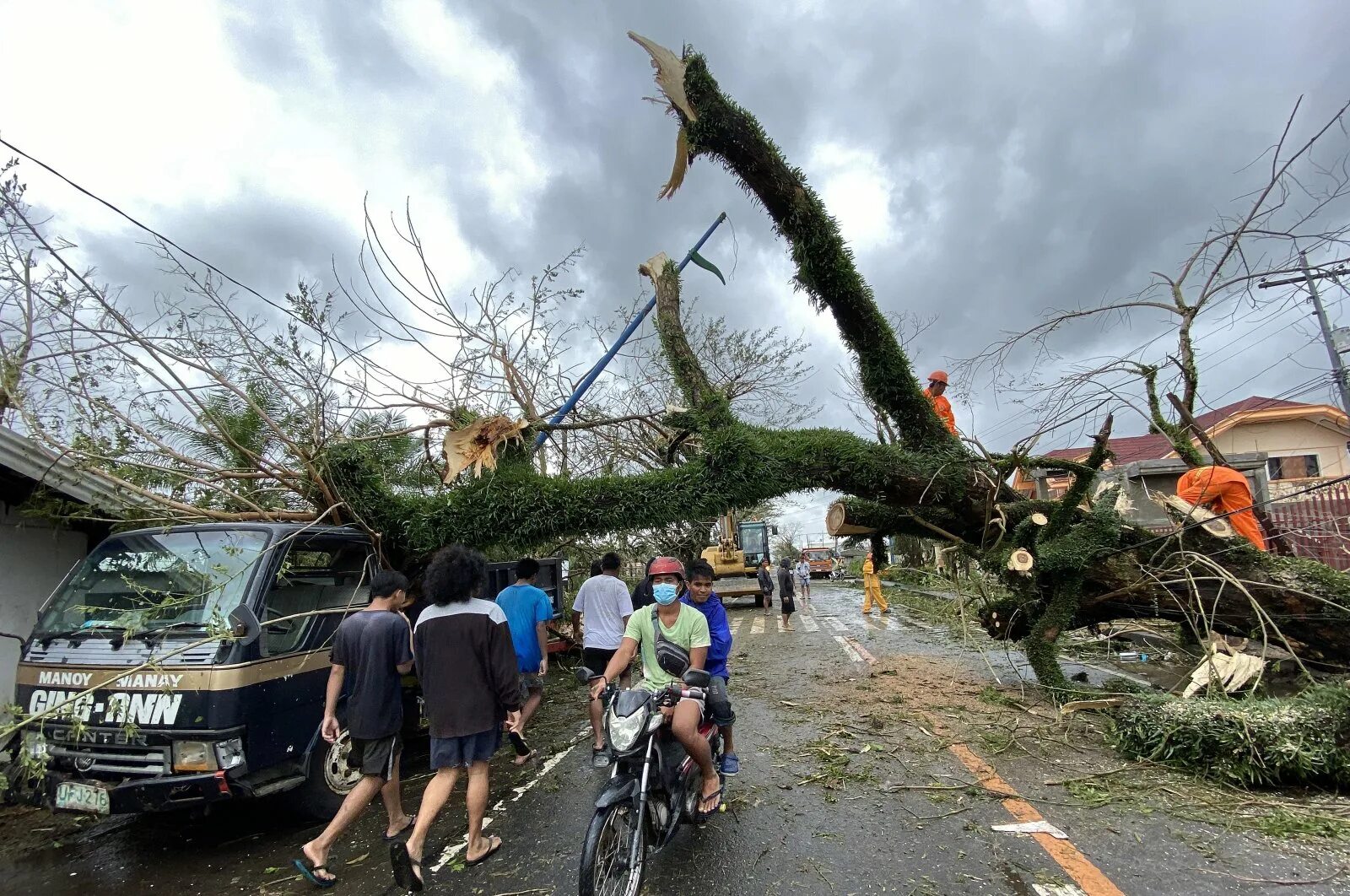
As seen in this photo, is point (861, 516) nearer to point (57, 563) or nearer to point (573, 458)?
point (573, 458)

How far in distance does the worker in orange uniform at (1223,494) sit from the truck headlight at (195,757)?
8078 millimetres

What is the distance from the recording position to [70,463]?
219 inches

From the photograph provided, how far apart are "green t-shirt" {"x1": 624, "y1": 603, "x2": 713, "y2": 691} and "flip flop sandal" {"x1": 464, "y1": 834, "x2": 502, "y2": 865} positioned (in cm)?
121

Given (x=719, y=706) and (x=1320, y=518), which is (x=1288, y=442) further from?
(x=719, y=706)

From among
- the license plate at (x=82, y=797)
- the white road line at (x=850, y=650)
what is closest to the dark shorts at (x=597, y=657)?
the license plate at (x=82, y=797)

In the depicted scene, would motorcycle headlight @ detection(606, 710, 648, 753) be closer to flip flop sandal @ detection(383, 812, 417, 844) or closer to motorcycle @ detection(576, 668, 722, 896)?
motorcycle @ detection(576, 668, 722, 896)

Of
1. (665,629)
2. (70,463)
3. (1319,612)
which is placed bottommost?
(1319,612)

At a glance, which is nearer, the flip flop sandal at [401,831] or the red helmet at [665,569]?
the flip flop sandal at [401,831]

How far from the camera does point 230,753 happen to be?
3736mm

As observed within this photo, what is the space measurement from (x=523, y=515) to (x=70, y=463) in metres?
3.72

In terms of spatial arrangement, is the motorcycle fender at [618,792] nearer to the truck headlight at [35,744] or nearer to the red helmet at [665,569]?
the red helmet at [665,569]

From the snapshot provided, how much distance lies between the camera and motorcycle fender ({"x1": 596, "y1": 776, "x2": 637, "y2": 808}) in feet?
9.58

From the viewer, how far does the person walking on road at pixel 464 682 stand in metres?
3.62

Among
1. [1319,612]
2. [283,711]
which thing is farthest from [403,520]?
[1319,612]
